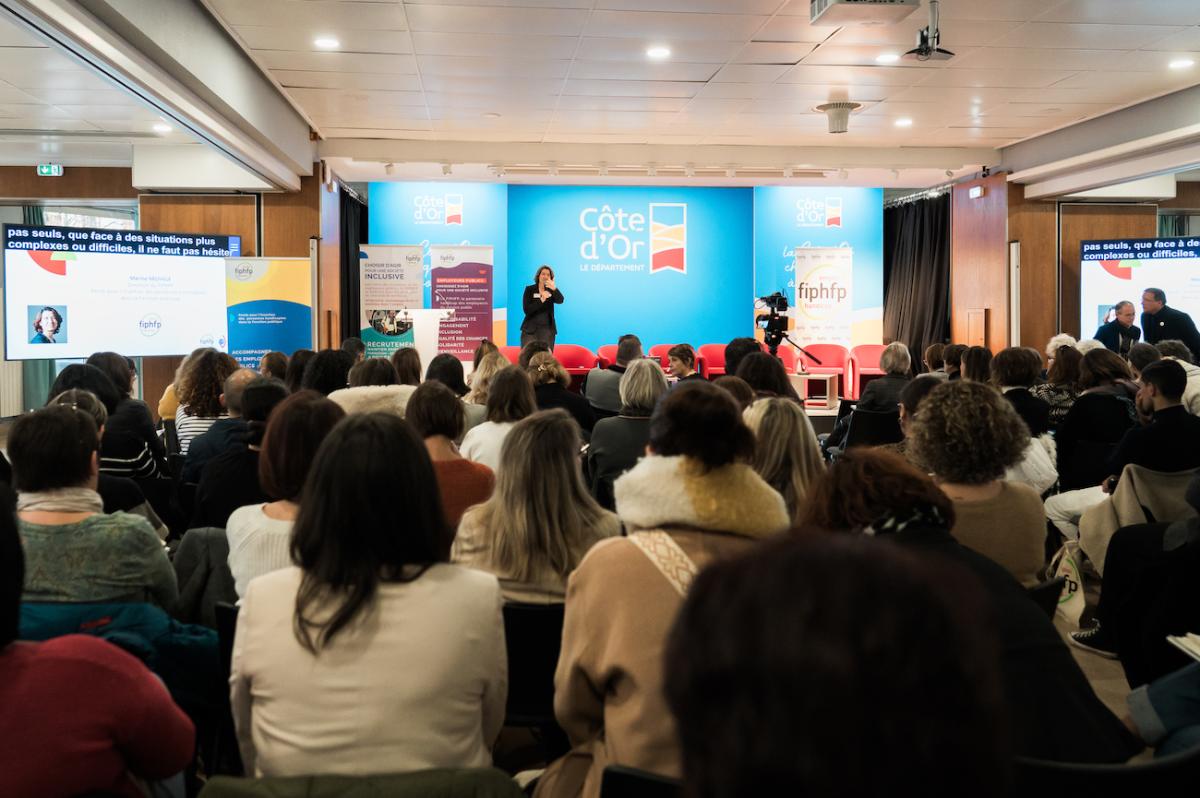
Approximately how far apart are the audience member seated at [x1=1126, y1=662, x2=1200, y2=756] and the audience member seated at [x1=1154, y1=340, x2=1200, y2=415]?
3150mm

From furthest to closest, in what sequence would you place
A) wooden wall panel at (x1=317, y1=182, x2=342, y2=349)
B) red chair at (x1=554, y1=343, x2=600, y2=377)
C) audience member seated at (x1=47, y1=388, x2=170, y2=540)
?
red chair at (x1=554, y1=343, x2=600, y2=377), wooden wall panel at (x1=317, y1=182, x2=342, y2=349), audience member seated at (x1=47, y1=388, x2=170, y2=540)

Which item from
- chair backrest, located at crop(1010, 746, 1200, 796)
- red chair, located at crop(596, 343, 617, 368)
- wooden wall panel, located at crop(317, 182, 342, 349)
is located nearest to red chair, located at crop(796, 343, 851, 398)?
red chair, located at crop(596, 343, 617, 368)

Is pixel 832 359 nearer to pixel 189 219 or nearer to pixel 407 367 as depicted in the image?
pixel 189 219

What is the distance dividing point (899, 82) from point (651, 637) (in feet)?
25.3

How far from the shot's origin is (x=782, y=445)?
3.42 m

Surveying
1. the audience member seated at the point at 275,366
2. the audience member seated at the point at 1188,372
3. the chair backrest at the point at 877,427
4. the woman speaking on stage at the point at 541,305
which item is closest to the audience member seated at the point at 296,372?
the audience member seated at the point at 275,366

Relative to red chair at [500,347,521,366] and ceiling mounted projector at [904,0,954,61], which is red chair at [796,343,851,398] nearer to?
red chair at [500,347,521,366]

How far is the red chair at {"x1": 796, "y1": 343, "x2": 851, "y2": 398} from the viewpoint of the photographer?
1321 centimetres

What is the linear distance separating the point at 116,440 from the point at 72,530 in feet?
7.48

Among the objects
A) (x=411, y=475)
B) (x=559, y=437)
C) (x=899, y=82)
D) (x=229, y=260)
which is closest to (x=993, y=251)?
(x=899, y=82)

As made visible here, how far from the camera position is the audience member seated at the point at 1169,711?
189 cm

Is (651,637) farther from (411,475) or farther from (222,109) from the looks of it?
(222,109)

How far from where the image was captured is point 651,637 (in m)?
1.68

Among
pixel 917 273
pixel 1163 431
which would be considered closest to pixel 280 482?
pixel 1163 431
